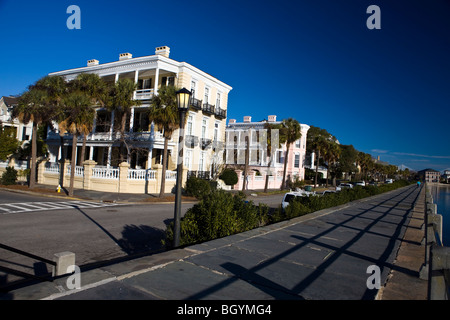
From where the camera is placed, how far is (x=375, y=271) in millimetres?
5074

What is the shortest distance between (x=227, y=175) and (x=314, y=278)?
93.6 feet

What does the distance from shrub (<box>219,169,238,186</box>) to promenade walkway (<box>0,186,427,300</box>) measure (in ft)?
83.7

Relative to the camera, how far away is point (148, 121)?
31094mm

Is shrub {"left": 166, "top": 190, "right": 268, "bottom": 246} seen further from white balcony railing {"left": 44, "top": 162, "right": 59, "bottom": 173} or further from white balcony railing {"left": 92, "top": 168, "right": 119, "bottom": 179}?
white balcony railing {"left": 44, "top": 162, "right": 59, "bottom": 173}

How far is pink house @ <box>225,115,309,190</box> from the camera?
4124 cm

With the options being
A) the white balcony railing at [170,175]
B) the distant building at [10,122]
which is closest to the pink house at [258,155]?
the white balcony railing at [170,175]

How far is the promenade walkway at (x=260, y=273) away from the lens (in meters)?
3.84

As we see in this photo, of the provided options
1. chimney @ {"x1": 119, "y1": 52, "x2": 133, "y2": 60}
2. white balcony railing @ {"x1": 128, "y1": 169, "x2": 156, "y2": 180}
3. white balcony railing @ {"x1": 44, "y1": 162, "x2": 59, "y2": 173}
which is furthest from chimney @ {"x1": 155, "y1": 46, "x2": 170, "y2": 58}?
white balcony railing @ {"x1": 44, "y1": 162, "x2": 59, "y2": 173}

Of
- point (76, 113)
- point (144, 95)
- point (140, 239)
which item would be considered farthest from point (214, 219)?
point (144, 95)

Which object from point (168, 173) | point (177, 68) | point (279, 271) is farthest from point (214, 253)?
point (177, 68)

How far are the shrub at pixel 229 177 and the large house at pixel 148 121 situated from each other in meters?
1.89

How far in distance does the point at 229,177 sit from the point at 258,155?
18.2 meters

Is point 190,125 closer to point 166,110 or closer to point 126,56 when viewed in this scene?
point 166,110
